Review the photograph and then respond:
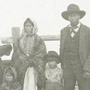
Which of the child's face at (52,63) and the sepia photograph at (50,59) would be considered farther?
the child's face at (52,63)

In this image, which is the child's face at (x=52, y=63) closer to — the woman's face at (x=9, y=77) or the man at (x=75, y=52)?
the man at (x=75, y=52)

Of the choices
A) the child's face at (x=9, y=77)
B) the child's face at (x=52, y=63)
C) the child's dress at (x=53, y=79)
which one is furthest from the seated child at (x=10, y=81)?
the child's face at (x=52, y=63)

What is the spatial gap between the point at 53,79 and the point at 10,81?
826 mm

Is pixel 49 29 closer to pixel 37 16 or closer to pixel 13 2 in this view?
pixel 37 16

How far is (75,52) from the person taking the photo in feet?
22.8

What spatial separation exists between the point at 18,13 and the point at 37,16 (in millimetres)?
2050

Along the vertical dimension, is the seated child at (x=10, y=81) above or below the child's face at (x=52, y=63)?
below

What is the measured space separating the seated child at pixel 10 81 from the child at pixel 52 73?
1.88 ft

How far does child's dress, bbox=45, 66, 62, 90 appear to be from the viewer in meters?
7.29

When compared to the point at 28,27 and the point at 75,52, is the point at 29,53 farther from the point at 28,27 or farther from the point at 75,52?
the point at 75,52

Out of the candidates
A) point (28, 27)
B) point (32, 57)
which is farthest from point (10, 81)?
point (28, 27)

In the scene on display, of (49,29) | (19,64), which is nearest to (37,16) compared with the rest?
(49,29)

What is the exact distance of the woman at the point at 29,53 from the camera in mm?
7418

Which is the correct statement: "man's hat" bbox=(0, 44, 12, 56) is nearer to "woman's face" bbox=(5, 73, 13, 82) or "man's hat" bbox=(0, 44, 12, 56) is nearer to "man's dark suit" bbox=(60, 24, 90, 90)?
"woman's face" bbox=(5, 73, 13, 82)
